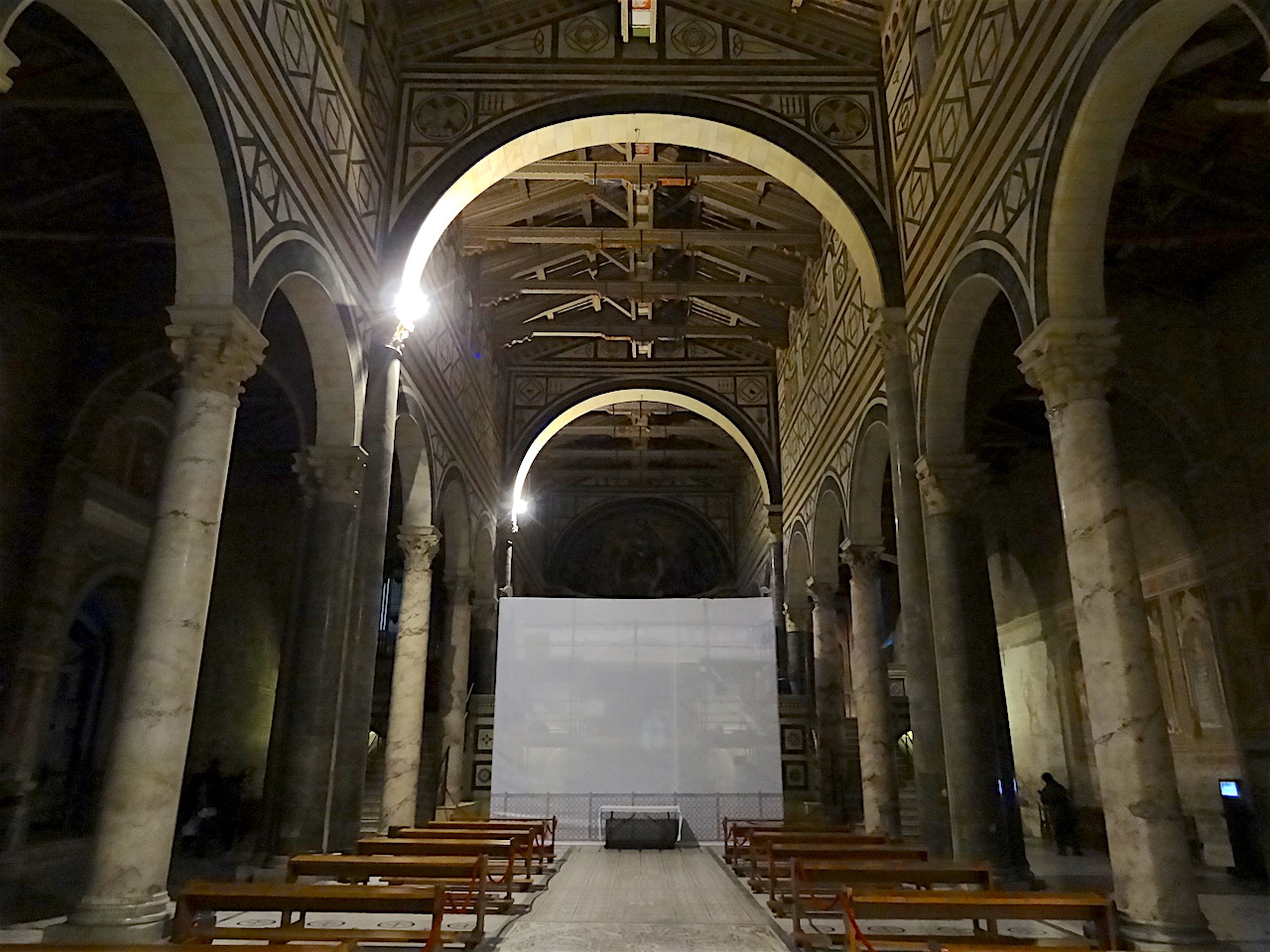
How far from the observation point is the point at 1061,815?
13.2 m

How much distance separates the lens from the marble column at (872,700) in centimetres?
1238

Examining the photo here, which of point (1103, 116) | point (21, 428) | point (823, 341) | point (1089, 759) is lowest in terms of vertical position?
point (1089, 759)

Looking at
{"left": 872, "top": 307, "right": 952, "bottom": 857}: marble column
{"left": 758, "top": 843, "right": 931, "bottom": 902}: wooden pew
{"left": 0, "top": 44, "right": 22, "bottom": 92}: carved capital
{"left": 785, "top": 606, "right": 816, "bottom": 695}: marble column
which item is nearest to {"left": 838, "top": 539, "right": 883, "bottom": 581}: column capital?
{"left": 872, "top": 307, "right": 952, "bottom": 857}: marble column

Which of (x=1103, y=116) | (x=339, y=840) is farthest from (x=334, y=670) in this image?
(x=1103, y=116)

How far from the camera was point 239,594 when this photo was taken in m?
16.4

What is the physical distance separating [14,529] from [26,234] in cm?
365

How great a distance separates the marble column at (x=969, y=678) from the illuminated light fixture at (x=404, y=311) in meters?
6.23

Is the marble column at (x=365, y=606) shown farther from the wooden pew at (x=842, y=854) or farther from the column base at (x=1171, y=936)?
the column base at (x=1171, y=936)

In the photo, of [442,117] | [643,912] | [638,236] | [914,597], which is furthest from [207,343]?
[638,236]

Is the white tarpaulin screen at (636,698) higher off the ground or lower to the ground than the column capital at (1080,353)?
lower

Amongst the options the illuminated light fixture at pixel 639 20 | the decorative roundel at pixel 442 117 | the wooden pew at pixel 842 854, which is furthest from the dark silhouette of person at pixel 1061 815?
the decorative roundel at pixel 442 117

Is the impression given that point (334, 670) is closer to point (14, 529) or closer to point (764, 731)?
point (14, 529)

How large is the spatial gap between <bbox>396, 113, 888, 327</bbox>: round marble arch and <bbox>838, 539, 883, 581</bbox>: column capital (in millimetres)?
4084

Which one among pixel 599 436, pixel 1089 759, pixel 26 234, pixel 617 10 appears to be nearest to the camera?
pixel 26 234
